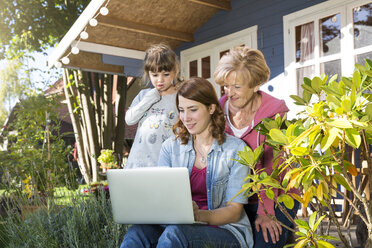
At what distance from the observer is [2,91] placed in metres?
35.3

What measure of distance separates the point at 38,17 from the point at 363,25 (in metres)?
7.35

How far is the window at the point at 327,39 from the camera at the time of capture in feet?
15.5

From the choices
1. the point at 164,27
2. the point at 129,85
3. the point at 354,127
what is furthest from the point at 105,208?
the point at 129,85

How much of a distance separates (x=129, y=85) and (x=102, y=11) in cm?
675

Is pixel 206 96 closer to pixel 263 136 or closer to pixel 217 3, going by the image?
pixel 263 136

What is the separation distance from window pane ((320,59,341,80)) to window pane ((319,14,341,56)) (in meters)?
0.12

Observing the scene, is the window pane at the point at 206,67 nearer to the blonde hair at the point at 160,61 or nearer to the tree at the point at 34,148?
the tree at the point at 34,148

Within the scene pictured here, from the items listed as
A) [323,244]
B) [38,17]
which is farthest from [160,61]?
[38,17]

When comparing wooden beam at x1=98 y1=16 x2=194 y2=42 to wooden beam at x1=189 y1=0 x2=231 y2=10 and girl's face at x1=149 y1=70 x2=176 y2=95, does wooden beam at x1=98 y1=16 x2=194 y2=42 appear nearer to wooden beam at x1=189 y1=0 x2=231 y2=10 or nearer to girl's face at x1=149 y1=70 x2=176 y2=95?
wooden beam at x1=189 y1=0 x2=231 y2=10

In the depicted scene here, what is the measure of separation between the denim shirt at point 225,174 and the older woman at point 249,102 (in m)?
0.10

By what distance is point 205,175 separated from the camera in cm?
220

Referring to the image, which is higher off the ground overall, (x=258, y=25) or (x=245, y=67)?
(x=258, y=25)

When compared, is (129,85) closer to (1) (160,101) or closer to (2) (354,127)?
(1) (160,101)

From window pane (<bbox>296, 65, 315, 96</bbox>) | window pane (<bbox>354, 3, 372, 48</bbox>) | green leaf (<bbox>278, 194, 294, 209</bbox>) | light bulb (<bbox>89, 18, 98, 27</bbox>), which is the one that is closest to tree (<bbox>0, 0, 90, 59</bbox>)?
light bulb (<bbox>89, 18, 98, 27</bbox>)
